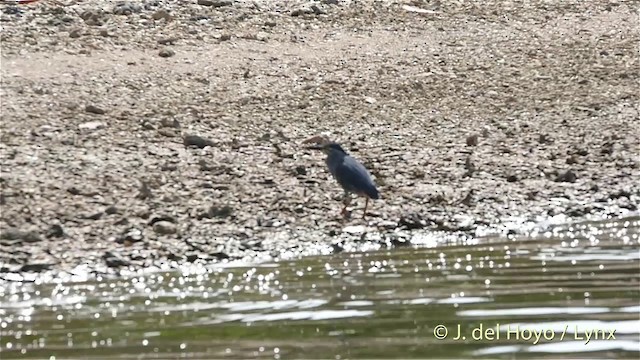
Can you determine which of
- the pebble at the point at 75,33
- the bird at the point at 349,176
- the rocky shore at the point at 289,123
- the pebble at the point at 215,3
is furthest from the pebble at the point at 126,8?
the bird at the point at 349,176

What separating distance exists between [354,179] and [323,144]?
155 cm

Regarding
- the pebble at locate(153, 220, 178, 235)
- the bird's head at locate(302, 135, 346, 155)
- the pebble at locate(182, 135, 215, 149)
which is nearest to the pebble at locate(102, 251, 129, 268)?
the pebble at locate(153, 220, 178, 235)

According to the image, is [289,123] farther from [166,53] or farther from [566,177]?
[566,177]

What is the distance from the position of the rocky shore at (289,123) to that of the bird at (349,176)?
0.45ft

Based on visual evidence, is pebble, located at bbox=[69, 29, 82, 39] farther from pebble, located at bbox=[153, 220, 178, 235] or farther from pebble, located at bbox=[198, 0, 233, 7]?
pebble, located at bbox=[153, 220, 178, 235]

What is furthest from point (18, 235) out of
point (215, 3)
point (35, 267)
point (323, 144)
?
point (215, 3)

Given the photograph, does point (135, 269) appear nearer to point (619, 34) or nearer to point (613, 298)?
point (613, 298)

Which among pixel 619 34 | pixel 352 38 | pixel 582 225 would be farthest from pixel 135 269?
pixel 619 34

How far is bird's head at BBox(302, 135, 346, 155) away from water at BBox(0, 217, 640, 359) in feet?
7.09

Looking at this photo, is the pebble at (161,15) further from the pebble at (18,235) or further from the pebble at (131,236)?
the pebble at (18,235)

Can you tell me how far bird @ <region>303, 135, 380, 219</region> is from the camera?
12.3 meters

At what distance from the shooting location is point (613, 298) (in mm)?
8844

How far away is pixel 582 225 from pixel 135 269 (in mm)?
3432

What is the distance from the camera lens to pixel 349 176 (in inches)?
489
